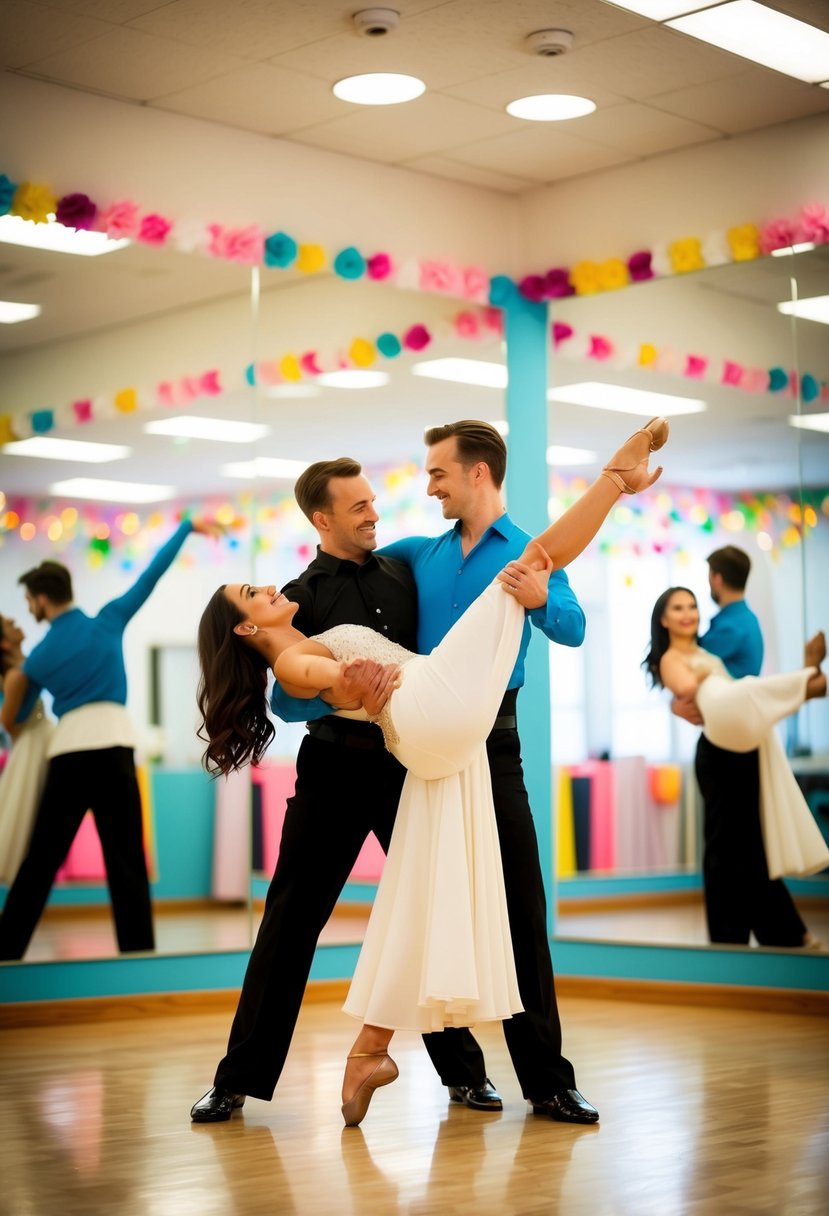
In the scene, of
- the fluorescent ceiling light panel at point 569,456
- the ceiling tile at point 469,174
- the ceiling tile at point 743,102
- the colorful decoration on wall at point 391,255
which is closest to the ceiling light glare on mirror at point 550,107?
the ceiling tile at point 743,102

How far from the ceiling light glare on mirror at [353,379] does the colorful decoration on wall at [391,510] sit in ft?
1.10

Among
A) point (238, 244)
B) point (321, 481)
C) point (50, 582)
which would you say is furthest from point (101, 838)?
point (238, 244)

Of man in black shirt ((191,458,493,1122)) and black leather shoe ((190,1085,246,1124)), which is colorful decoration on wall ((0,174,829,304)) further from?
black leather shoe ((190,1085,246,1124))

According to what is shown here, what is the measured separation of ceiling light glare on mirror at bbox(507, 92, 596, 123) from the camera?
542 cm

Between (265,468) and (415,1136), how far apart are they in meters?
2.75

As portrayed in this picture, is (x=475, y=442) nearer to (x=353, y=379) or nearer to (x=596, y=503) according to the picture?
(x=596, y=503)

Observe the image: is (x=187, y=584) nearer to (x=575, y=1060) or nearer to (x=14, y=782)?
(x=14, y=782)

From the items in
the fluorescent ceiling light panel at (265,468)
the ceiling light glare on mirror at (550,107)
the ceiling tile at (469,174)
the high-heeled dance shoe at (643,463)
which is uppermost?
the ceiling light glare on mirror at (550,107)

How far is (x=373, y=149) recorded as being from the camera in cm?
597

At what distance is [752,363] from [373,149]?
159 cm

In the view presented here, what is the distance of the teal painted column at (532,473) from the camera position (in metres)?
6.19

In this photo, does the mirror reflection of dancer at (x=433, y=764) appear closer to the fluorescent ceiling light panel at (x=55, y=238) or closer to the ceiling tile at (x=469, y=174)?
the fluorescent ceiling light panel at (x=55, y=238)

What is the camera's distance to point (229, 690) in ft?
12.4

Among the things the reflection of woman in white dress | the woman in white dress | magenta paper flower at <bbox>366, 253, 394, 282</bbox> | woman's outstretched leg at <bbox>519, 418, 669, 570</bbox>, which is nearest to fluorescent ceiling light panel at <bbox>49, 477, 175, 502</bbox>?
the reflection of woman in white dress
